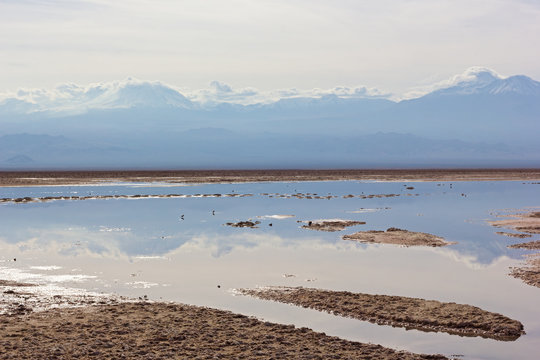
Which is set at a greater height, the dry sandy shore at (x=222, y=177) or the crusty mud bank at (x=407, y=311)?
the dry sandy shore at (x=222, y=177)

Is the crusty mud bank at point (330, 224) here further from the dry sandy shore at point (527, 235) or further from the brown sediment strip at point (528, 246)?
the brown sediment strip at point (528, 246)

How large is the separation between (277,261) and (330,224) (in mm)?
14214

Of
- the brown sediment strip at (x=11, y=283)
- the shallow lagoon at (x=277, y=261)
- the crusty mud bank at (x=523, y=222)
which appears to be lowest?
the brown sediment strip at (x=11, y=283)

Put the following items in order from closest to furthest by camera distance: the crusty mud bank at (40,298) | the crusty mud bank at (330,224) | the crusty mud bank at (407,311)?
the crusty mud bank at (407,311) < the crusty mud bank at (40,298) < the crusty mud bank at (330,224)

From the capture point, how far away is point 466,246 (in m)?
32.7

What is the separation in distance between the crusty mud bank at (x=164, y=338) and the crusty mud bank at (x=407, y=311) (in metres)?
2.70

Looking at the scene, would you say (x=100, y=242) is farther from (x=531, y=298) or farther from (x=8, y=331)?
(x=531, y=298)

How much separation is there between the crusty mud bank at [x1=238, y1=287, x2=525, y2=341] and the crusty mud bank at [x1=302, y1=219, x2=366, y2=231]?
1828cm

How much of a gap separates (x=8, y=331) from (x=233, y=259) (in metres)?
13.2

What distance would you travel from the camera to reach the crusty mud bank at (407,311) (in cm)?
1769

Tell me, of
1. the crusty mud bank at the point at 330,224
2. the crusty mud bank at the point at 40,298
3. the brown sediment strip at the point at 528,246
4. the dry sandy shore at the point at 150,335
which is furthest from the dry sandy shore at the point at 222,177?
the dry sandy shore at the point at 150,335

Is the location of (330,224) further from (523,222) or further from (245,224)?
(523,222)

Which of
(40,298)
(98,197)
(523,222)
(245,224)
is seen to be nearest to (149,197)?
(98,197)

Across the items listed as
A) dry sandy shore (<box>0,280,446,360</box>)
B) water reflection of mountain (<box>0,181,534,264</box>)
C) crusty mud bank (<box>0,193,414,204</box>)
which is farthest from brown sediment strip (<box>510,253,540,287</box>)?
crusty mud bank (<box>0,193,414,204</box>)
